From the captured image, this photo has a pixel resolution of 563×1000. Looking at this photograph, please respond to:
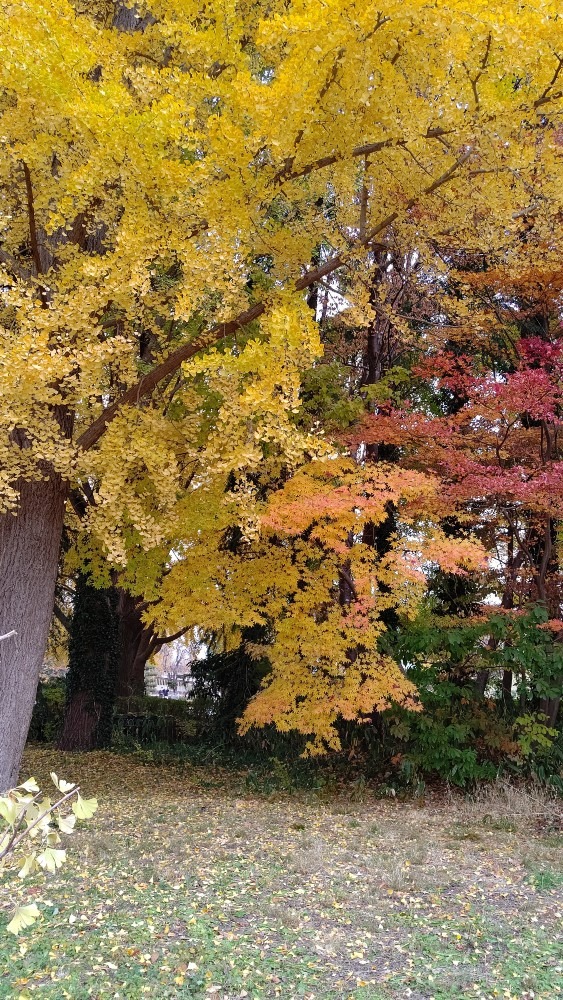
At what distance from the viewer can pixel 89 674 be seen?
11.0m

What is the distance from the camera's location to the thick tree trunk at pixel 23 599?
19.7ft

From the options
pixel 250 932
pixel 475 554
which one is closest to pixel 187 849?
pixel 250 932

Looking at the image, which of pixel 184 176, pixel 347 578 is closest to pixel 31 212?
pixel 184 176

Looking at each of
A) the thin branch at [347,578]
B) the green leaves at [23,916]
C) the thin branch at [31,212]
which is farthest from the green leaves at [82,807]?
the thin branch at [347,578]

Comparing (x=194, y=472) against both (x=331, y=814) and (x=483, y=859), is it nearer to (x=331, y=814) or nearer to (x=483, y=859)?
(x=331, y=814)

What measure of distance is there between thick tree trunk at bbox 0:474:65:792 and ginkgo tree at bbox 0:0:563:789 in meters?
0.02

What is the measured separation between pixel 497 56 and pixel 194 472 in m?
4.72

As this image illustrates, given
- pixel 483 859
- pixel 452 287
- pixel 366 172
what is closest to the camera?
pixel 483 859

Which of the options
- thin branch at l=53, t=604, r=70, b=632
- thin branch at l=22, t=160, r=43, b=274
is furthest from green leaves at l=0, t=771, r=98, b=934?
thin branch at l=53, t=604, r=70, b=632

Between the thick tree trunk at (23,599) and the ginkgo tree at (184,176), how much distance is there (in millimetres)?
19

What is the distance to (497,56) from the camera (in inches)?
191

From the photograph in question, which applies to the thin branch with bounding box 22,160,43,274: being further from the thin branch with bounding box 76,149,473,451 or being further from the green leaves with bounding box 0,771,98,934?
the green leaves with bounding box 0,771,98,934

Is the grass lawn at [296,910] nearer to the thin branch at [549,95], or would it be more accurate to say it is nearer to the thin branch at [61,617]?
the thin branch at [549,95]

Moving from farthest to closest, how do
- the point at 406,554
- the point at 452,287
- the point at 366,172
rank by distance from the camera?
1. the point at 452,287
2. the point at 406,554
3. the point at 366,172
